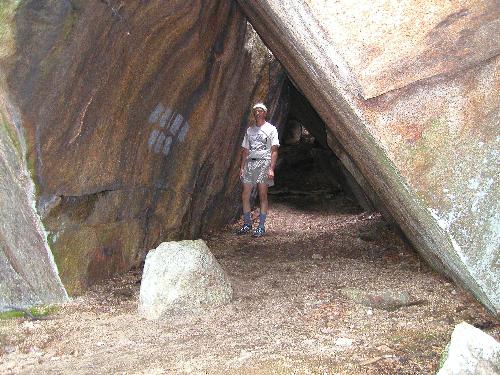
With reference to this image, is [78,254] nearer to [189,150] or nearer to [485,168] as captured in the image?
[189,150]

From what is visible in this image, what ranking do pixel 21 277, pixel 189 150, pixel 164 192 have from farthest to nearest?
pixel 189 150, pixel 164 192, pixel 21 277

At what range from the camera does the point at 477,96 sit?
3.28 metres

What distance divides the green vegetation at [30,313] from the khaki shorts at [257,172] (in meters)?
3.23

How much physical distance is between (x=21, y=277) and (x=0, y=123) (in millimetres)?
1116

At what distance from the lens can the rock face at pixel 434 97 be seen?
319cm

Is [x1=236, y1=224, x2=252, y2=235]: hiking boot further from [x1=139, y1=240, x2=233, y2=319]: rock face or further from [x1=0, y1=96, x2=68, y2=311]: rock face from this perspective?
[x1=0, y1=96, x2=68, y2=311]: rock face

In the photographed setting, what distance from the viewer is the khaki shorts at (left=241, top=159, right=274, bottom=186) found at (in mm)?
6559

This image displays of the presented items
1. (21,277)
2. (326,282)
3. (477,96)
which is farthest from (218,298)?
(477,96)

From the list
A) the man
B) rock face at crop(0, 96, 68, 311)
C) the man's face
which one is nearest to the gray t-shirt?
the man

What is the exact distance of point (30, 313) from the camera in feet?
12.5

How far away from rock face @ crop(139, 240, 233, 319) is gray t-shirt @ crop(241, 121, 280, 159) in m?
2.70

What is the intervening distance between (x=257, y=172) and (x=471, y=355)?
4.41 metres

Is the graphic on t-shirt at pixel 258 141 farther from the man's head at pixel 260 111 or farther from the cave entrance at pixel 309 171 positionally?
the cave entrance at pixel 309 171

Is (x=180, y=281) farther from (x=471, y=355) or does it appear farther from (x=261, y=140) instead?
(x=261, y=140)
